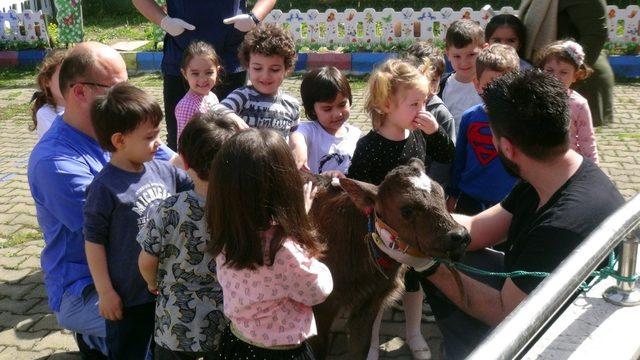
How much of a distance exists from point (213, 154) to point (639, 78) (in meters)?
10.9

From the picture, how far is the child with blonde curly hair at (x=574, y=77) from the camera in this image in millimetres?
4562

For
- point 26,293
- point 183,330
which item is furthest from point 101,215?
point 26,293

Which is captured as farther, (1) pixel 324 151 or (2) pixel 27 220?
(2) pixel 27 220

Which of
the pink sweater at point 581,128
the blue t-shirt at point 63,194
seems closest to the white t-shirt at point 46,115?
the blue t-shirt at point 63,194

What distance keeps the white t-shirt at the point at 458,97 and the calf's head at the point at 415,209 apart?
1.87 metres

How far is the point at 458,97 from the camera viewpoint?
5344mm

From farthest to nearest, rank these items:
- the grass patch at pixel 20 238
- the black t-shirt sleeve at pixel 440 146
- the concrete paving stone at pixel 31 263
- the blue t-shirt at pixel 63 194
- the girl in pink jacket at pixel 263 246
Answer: the grass patch at pixel 20 238, the concrete paving stone at pixel 31 263, the black t-shirt sleeve at pixel 440 146, the blue t-shirt at pixel 63 194, the girl in pink jacket at pixel 263 246

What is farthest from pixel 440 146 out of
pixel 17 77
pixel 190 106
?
pixel 17 77

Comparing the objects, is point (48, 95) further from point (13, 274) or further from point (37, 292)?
point (13, 274)

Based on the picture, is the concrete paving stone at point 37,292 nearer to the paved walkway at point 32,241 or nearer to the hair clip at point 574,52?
the paved walkway at point 32,241

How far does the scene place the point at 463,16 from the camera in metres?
12.6

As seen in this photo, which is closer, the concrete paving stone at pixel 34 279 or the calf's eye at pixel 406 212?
the calf's eye at pixel 406 212

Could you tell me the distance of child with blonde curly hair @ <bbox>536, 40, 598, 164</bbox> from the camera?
4562 mm

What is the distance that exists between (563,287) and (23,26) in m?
14.7
